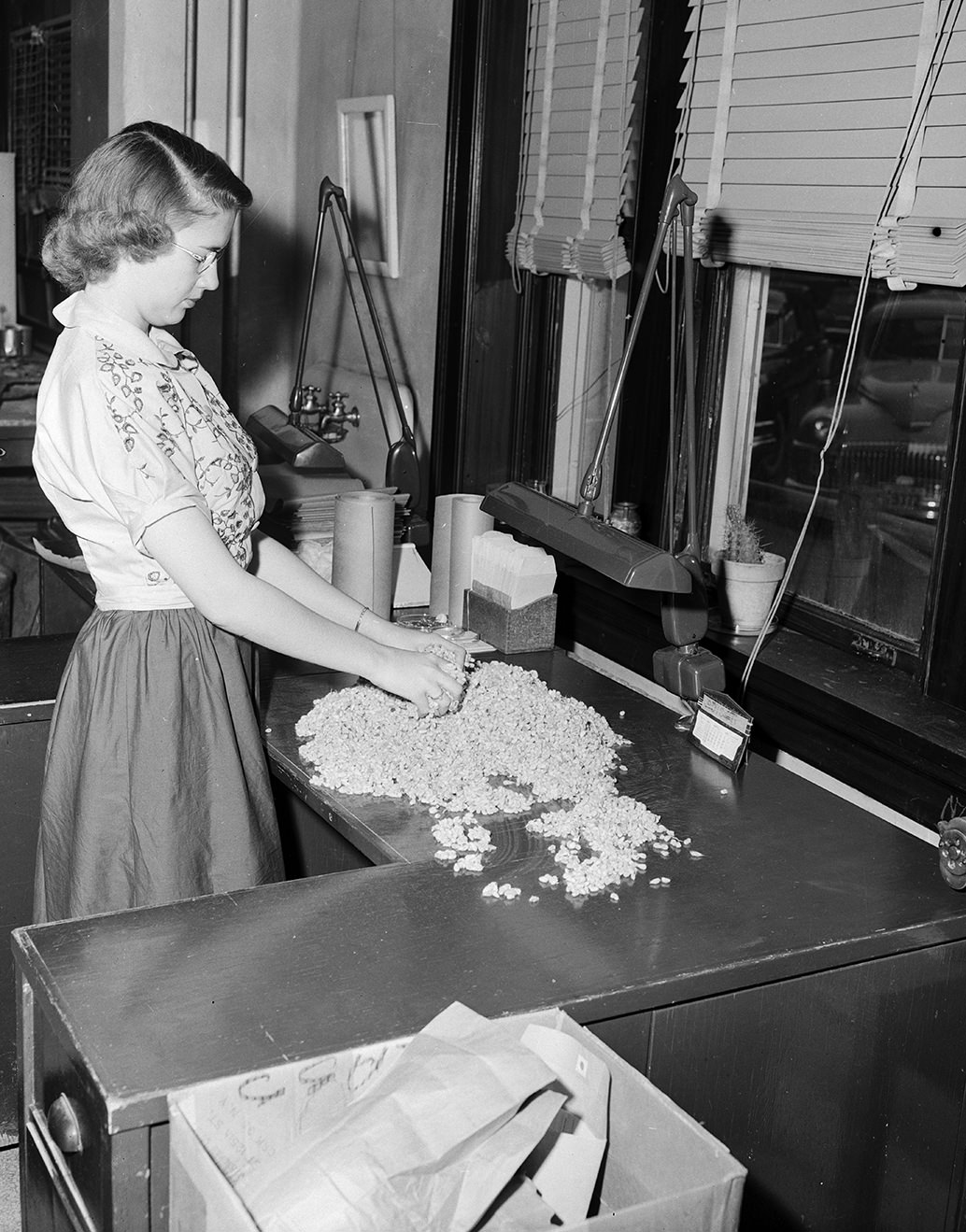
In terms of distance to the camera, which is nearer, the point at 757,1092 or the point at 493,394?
the point at 757,1092

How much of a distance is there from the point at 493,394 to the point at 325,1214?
253 centimetres

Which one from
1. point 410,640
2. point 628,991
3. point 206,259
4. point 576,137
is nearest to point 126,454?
point 206,259

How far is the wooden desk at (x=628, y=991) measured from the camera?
131 cm

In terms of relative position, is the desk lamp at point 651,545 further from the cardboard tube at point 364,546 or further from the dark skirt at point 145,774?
the dark skirt at point 145,774

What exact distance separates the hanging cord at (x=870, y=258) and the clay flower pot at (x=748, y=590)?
0.01 m

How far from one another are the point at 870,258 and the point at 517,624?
886 millimetres

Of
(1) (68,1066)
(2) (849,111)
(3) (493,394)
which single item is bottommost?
(1) (68,1066)

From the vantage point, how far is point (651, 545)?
2.00 metres

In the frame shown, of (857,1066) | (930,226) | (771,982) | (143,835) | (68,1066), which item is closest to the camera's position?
(68,1066)

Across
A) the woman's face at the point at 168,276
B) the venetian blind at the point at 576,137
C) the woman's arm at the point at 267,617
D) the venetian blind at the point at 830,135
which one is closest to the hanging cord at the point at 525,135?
the venetian blind at the point at 576,137

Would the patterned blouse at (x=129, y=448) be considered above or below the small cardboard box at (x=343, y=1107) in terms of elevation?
above

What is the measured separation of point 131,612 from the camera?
1.88 metres

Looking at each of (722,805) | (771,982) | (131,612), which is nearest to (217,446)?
(131,612)

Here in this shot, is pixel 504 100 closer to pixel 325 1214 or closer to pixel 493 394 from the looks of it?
pixel 493 394
